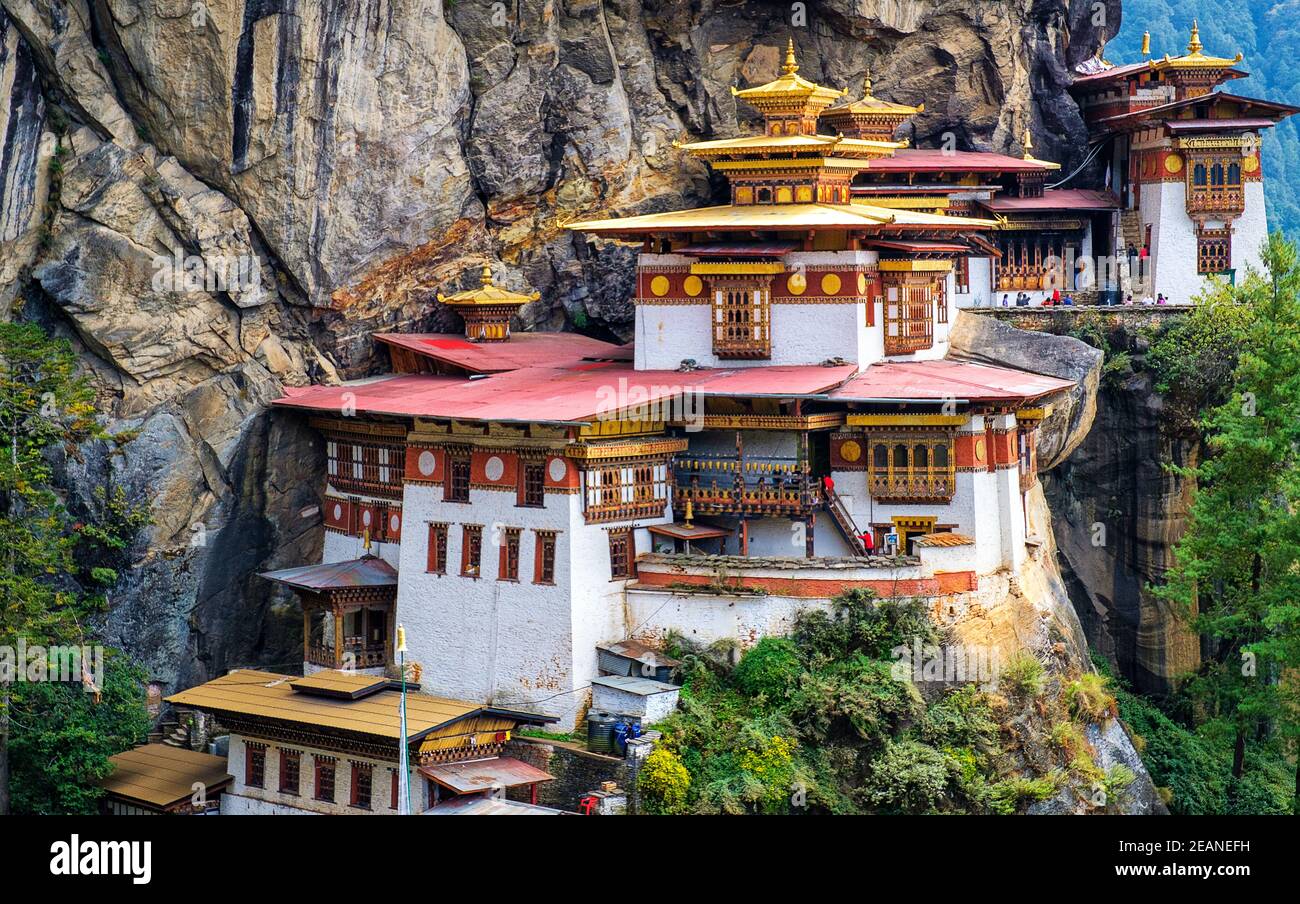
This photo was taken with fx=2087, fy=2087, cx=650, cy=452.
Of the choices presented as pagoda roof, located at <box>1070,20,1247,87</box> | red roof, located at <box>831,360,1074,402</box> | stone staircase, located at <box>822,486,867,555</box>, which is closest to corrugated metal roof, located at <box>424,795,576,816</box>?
stone staircase, located at <box>822,486,867,555</box>

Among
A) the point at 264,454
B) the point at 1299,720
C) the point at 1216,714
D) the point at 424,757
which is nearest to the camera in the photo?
the point at 424,757

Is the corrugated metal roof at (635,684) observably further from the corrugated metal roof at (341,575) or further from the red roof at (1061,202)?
the red roof at (1061,202)

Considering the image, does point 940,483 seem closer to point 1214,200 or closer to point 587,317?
point 587,317

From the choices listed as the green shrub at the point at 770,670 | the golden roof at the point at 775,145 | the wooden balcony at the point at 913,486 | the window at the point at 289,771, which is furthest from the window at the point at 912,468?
the window at the point at 289,771

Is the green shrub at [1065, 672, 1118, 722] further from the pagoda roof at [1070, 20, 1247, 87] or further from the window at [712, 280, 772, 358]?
the pagoda roof at [1070, 20, 1247, 87]

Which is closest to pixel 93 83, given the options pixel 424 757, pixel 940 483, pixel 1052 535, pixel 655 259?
pixel 655 259

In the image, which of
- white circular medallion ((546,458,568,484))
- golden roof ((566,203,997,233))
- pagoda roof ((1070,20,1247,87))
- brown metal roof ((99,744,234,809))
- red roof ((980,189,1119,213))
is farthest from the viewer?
pagoda roof ((1070,20,1247,87))
